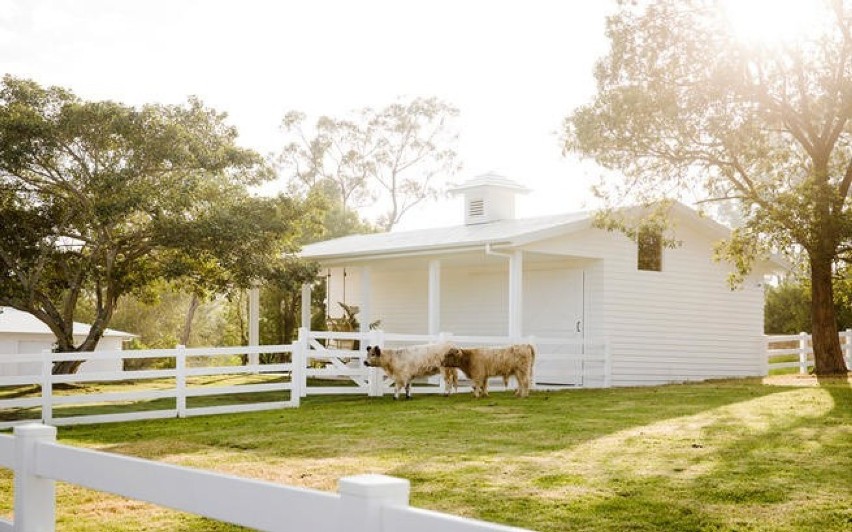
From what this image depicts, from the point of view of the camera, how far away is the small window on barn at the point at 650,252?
22438 millimetres

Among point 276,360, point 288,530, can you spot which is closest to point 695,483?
point 288,530

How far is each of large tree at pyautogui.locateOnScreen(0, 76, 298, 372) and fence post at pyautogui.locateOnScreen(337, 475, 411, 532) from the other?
18.8m

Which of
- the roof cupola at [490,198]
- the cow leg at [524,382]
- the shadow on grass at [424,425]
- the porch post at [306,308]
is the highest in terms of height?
the roof cupola at [490,198]

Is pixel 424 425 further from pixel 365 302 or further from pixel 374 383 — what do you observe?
pixel 365 302

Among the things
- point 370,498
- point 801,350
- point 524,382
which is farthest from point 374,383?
point 370,498

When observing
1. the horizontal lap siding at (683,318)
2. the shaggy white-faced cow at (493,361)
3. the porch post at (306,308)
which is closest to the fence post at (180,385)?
the shaggy white-faced cow at (493,361)

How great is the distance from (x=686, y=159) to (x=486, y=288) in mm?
5697

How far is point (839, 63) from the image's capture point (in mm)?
19844

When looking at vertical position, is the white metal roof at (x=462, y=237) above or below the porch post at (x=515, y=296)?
above

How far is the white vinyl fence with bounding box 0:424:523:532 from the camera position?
2809 mm

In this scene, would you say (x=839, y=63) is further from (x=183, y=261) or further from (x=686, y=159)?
(x=183, y=261)

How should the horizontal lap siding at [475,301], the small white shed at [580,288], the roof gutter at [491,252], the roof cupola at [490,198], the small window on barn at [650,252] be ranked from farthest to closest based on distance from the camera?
the roof cupola at [490,198]
the horizontal lap siding at [475,301]
the small window on barn at [650,252]
the small white shed at [580,288]
the roof gutter at [491,252]

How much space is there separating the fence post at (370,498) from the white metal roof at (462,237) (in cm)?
1649

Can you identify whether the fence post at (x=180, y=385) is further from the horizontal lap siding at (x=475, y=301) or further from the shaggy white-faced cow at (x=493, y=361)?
the horizontal lap siding at (x=475, y=301)
